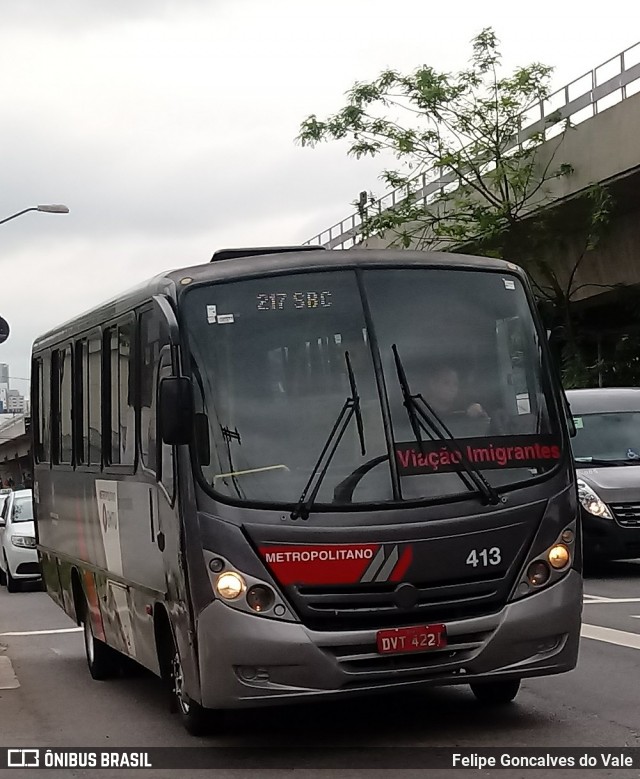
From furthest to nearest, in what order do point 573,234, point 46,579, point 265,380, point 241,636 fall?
point 573,234
point 46,579
point 265,380
point 241,636

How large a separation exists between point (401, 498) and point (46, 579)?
6990mm

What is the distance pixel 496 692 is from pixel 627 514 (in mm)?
8660

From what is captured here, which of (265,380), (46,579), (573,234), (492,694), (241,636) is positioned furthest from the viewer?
(573,234)

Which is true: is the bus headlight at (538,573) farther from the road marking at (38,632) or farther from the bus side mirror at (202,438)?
the road marking at (38,632)

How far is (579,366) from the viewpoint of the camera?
32656mm

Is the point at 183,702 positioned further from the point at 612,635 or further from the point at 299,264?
the point at 612,635

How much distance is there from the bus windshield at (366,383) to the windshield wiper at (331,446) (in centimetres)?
2

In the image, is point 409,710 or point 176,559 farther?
point 409,710

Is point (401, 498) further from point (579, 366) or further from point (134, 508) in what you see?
point (579, 366)

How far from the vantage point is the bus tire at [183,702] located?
27.9ft

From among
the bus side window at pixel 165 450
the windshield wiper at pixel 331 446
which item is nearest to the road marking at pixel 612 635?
the windshield wiper at pixel 331 446

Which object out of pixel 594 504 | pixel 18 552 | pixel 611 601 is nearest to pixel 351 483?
pixel 611 601

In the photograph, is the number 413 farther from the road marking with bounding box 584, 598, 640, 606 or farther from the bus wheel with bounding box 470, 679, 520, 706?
the road marking with bounding box 584, 598, 640, 606

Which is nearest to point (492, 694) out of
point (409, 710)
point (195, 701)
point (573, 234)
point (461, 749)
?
point (409, 710)
